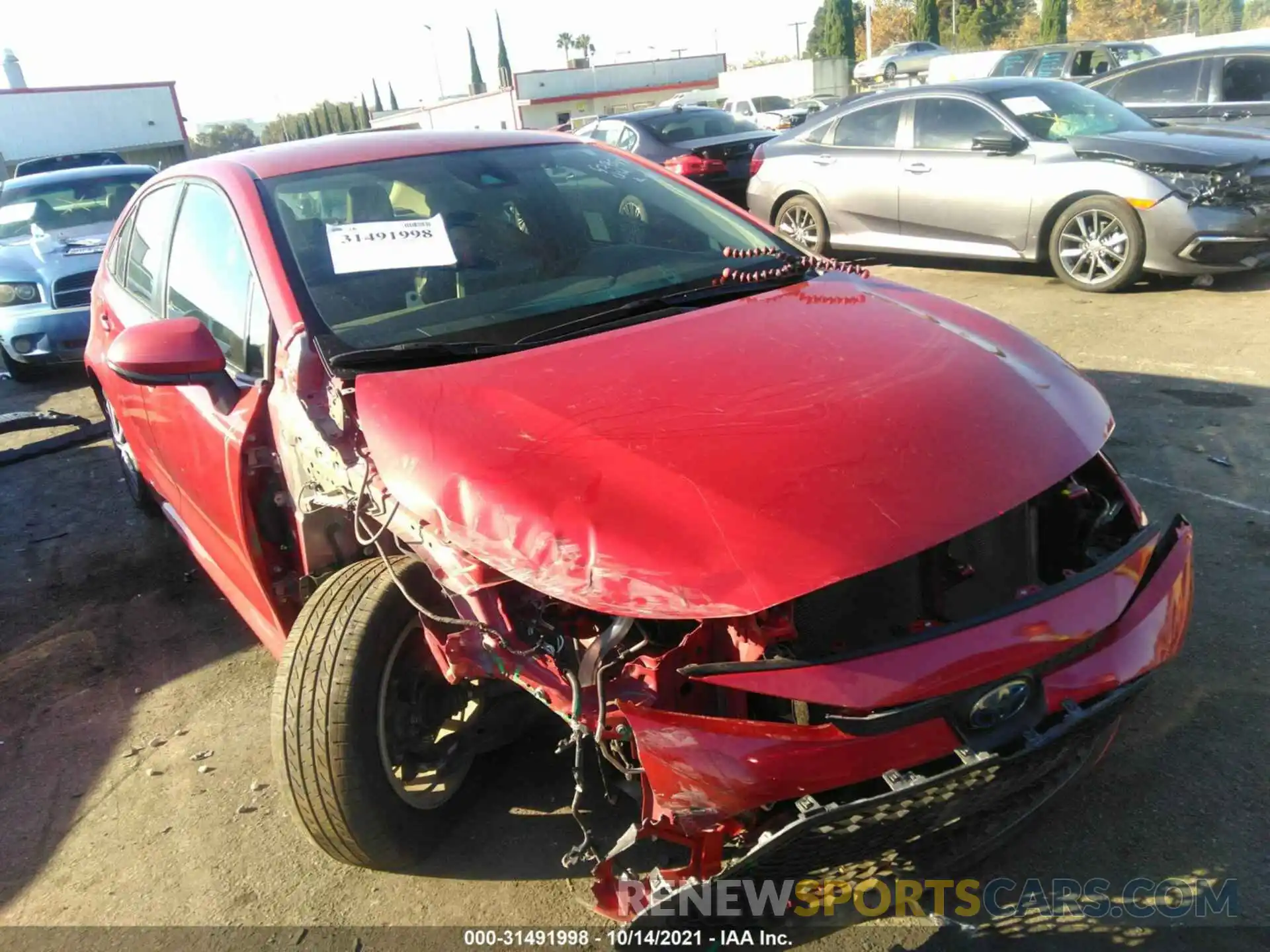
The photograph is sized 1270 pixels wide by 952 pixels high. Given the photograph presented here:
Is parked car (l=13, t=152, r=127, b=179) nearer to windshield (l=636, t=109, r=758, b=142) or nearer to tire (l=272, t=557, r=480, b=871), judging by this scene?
windshield (l=636, t=109, r=758, b=142)

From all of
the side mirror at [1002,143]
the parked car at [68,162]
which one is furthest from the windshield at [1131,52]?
the parked car at [68,162]

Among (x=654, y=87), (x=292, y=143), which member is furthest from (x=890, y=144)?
(x=654, y=87)

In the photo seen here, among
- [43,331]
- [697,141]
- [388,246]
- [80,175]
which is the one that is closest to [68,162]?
[80,175]

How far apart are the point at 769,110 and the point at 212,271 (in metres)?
25.7

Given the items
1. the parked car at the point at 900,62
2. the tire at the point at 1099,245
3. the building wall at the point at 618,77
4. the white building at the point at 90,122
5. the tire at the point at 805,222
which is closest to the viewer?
the tire at the point at 1099,245

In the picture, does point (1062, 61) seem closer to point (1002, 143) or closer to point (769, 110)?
point (1002, 143)

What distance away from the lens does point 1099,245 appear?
701 centimetres

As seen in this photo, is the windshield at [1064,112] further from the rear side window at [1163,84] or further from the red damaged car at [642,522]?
the red damaged car at [642,522]

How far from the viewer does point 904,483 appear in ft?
6.21

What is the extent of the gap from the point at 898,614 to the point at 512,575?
0.82 meters

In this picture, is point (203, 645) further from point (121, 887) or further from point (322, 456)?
point (322, 456)

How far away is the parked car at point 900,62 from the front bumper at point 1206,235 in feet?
90.2

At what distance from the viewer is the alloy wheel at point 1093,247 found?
692 cm

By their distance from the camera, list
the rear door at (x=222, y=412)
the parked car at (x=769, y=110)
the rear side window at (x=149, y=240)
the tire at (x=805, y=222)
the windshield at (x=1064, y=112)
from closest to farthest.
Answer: the rear door at (x=222, y=412)
the rear side window at (x=149, y=240)
the windshield at (x=1064, y=112)
the tire at (x=805, y=222)
the parked car at (x=769, y=110)
